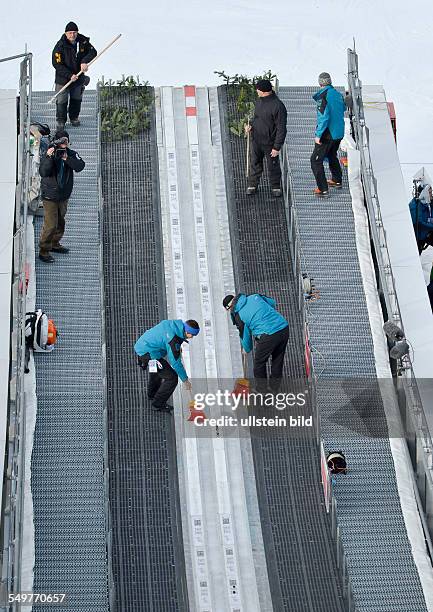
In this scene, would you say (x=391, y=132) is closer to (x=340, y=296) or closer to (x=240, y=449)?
(x=340, y=296)

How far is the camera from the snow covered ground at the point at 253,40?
25.3 m

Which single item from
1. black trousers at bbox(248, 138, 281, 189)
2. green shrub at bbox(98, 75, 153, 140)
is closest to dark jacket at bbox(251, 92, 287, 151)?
black trousers at bbox(248, 138, 281, 189)

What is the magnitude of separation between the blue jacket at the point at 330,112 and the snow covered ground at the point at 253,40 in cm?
439

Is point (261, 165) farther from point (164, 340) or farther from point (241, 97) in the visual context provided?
point (164, 340)

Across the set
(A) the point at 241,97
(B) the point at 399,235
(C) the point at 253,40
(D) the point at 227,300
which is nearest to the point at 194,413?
(D) the point at 227,300

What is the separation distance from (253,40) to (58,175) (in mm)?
6767

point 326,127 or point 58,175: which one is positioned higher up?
point 326,127

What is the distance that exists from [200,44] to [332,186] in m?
5.11

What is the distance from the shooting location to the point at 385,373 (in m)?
19.3

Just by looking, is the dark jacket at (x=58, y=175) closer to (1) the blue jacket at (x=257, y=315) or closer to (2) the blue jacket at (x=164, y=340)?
(2) the blue jacket at (x=164, y=340)

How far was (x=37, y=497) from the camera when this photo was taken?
18.1 meters

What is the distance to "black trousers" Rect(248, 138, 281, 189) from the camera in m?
20.8

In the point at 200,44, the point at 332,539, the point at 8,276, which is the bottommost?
the point at 332,539

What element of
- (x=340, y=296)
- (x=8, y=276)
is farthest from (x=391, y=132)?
(x=8, y=276)
